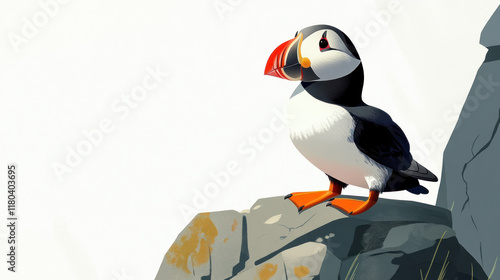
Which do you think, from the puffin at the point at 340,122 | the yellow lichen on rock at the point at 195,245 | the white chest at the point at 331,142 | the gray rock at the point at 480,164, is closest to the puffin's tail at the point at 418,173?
the puffin at the point at 340,122

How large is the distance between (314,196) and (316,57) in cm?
96

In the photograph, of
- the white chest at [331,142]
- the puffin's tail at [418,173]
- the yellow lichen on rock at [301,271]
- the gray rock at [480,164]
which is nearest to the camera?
the yellow lichen on rock at [301,271]

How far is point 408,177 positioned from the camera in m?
4.15

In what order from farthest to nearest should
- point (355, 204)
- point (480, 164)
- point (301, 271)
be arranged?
point (480, 164) → point (355, 204) → point (301, 271)

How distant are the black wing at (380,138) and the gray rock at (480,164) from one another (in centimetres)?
54

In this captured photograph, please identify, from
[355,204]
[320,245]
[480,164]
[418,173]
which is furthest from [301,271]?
[480,164]

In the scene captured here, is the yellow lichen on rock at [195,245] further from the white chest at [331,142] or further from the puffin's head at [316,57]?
the puffin's head at [316,57]

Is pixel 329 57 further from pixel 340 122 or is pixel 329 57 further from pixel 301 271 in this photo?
pixel 301 271

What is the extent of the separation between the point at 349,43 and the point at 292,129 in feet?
2.10

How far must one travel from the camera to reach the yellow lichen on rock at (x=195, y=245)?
14.0 ft

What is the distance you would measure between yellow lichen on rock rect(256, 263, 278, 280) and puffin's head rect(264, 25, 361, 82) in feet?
3.78

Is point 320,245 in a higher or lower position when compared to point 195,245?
lower

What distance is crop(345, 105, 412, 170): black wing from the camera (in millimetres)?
3989

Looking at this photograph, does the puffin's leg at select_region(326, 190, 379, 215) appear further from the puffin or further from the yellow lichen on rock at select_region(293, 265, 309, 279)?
the yellow lichen on rock at select_region(293, 265, 309, 279)
